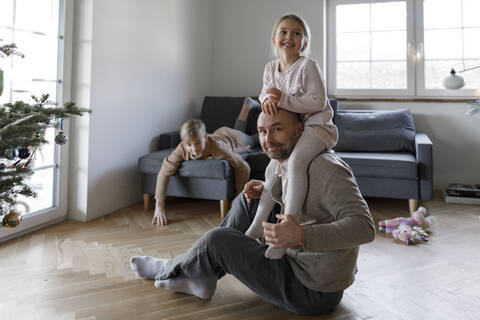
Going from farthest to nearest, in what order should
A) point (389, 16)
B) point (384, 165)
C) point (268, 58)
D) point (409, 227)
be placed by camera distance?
point (268, 58), point (389, 16), point (384, 165), point (409, 227)

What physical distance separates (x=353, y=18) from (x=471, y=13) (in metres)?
1.16

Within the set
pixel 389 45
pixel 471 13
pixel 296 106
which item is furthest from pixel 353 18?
pixel 296 106

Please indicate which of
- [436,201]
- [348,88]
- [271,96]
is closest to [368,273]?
[271,96]

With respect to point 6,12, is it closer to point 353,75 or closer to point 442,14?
point 353,75

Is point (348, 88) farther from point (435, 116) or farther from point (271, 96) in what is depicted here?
point (271, 96)

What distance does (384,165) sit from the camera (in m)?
3.10

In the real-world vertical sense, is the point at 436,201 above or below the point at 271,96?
below

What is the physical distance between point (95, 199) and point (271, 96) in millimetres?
1990

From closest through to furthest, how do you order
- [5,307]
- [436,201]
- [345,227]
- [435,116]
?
[345,227] → [5,307] → [436,201] → [435,116]

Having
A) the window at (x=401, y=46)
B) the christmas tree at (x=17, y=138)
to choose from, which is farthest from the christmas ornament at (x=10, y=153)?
the window at (x=401, y=46)

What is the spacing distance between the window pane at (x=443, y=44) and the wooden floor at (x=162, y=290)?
6.58 feet

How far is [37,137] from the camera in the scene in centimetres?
132

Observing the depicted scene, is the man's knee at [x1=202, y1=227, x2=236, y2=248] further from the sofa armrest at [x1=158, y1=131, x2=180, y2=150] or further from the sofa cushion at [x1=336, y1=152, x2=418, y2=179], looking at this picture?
the sofa armrest at [x1=158, y1=131, x2=180, y2=150]

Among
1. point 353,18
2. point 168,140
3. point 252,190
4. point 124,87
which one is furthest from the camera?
point 353,18
